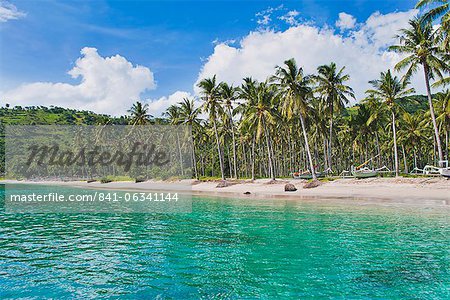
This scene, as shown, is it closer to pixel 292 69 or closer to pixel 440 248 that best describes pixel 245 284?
pixel 440 248

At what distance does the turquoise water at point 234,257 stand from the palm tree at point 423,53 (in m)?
19.4

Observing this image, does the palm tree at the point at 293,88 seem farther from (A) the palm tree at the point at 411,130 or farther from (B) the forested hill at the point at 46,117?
(B) the forested hill at the point at 46,117

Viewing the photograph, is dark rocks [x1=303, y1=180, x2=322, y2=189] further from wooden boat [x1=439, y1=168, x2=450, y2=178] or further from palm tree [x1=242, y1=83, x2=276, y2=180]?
wooden boat [x1=439, y1=168, x2=450, y2=178]

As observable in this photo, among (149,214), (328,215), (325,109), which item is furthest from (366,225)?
(325,109)

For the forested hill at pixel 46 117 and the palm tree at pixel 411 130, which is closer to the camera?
the palm tree at pixel 411 130

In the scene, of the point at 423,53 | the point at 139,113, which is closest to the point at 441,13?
the point at 423,53

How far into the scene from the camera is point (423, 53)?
33.8m

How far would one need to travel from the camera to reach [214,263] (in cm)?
1086

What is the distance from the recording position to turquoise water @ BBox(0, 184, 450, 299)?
8516mm

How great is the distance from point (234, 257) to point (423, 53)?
33.3 meters

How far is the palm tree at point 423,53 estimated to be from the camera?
33656mm

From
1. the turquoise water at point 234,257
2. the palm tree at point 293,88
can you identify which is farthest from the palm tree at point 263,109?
the turquoise water at point 234,257

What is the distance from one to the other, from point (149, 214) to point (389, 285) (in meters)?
18.7

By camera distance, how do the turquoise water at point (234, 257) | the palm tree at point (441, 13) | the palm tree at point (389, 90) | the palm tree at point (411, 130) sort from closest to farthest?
the turquoise water at point (234, 257) < the palm tree at point (441, 13) < the palm tree at point (389, 90) < the palm tree at point (411, 130)
